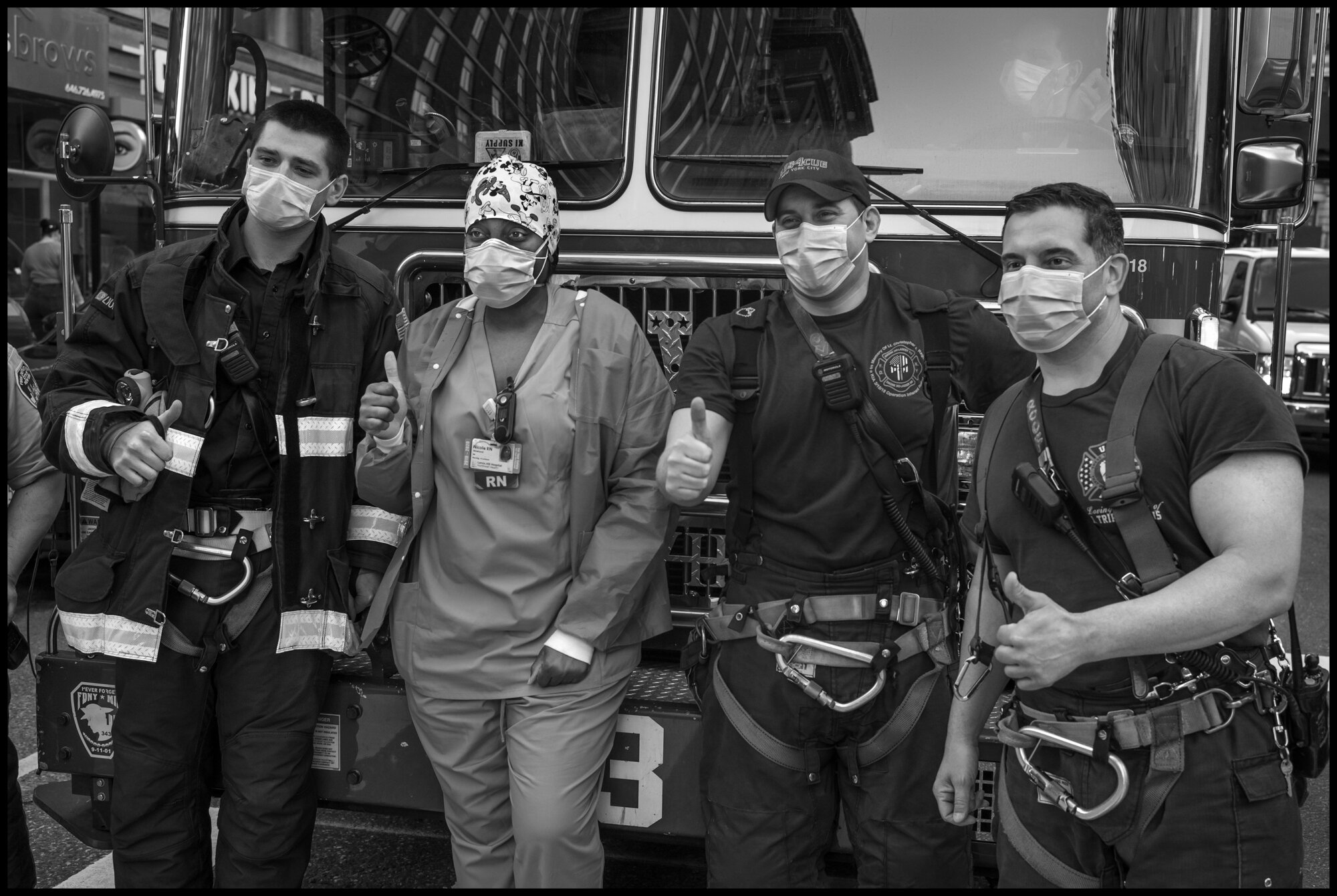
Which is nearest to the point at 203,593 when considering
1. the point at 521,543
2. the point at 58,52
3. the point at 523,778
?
the point at 521,543

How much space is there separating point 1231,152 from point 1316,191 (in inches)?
890

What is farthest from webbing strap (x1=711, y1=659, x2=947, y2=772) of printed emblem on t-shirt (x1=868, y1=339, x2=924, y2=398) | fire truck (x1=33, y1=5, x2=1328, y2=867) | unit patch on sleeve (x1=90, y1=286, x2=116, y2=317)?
unit patch on sleeve (x1=90, y1=286, x2=116, y2=317)

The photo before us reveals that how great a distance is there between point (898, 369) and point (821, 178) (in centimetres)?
46

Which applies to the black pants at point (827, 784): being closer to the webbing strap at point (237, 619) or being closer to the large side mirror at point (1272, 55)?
the webbing strap at point (237, 619)

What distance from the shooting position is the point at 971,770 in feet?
8.39

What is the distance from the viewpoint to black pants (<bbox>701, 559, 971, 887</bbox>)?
8.97ft

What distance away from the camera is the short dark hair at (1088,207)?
8.17 feet

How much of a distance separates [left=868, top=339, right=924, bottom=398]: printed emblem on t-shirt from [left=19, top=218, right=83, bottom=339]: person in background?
8.10 m

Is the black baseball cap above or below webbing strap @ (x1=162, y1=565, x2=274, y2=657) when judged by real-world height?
above

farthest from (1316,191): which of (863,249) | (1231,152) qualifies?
(863,249)

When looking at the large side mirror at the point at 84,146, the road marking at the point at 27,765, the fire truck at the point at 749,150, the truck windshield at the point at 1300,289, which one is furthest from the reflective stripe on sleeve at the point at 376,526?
the truck windshield at the point at 1300,289

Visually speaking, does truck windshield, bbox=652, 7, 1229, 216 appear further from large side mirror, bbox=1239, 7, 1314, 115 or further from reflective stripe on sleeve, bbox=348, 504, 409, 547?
reflective stripe on sleeve, bbox=348, 504, 409, 547

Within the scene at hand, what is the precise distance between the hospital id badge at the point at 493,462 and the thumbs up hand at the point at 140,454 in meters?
0.68

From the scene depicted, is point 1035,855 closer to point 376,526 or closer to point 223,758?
point 376,526
